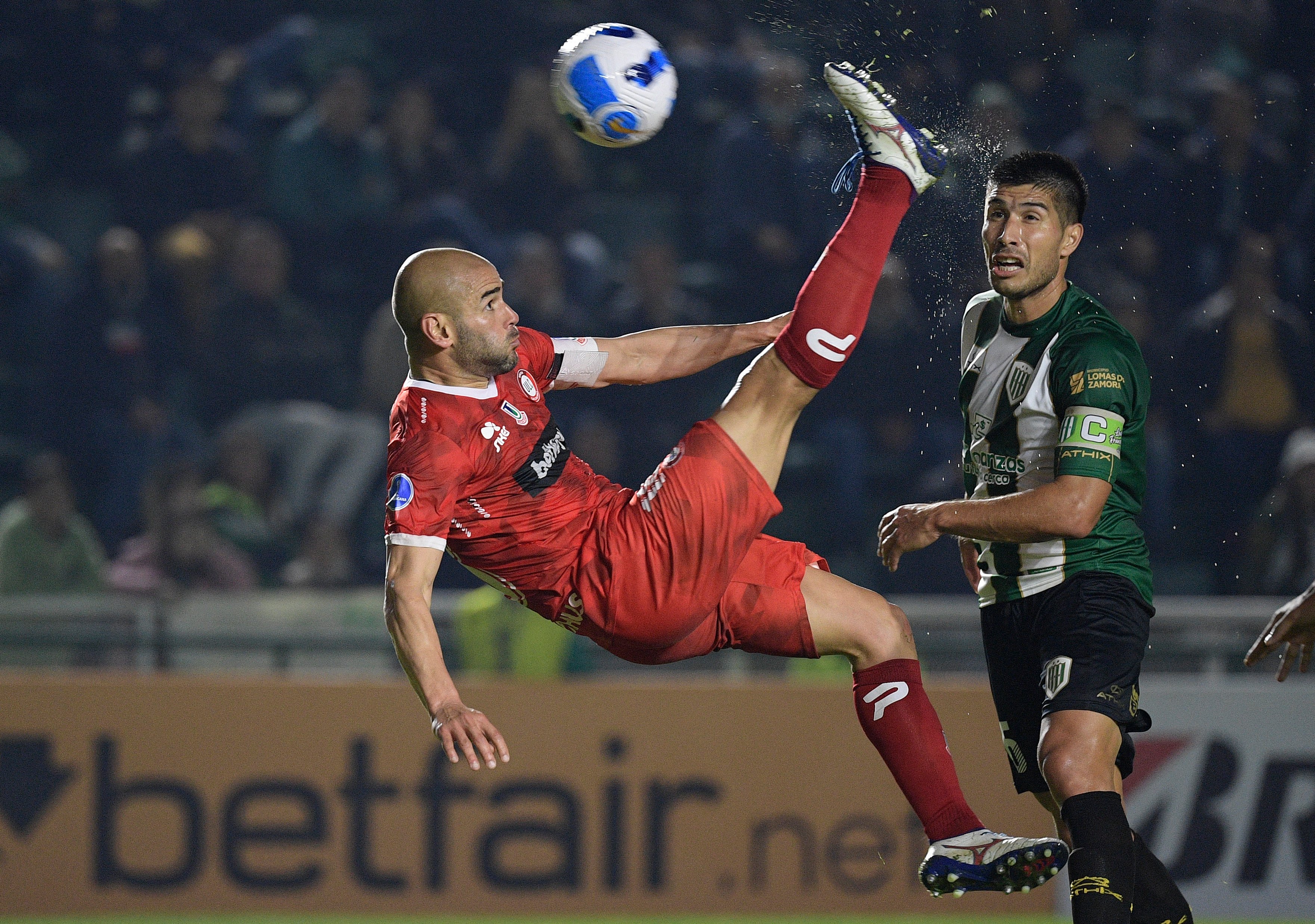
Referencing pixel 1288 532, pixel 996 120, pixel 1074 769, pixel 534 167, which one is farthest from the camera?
pixel 534 167

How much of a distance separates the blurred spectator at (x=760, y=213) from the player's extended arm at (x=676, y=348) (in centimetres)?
368

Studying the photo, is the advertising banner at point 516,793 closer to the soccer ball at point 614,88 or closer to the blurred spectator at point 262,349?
the blurred spectator at point 262,349

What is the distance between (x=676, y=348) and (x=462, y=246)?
5.07 meters

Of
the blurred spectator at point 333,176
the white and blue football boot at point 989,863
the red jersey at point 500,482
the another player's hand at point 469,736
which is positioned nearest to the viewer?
the another player's hand at point 469,736

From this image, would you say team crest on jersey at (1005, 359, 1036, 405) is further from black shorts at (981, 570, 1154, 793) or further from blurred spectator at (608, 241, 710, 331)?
blurred spectator at (608, 241, 710, 331)

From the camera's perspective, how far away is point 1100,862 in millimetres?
3754

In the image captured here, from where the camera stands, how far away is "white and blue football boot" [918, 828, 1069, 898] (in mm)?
3850

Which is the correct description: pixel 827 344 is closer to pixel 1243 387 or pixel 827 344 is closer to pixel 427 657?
pixel 427 657

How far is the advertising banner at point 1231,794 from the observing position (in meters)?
7.48

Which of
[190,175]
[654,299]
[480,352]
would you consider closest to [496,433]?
[480,352]

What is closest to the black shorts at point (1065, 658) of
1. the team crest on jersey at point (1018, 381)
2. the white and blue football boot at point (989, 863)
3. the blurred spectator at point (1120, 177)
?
the white and blue football boot at point (989, 863)

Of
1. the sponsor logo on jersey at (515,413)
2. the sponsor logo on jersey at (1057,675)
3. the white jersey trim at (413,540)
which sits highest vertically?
the sponsor logo on jersey at (515,413)

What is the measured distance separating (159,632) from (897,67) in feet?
15.1

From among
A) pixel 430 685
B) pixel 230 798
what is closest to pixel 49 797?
pixel 230 798
